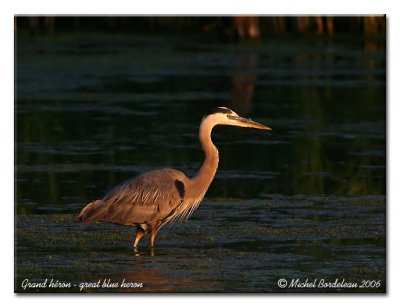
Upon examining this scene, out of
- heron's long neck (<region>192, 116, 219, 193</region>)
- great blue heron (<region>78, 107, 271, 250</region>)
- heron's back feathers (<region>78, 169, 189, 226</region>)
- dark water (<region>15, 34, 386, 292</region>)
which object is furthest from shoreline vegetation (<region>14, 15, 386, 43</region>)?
heron's back feathers (<region>78, 169, 189, 226</region>)

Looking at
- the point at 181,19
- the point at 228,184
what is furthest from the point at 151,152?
the point at 181,19

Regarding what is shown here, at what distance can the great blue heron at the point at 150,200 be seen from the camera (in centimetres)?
906

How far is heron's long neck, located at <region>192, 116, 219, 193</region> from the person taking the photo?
948 cm

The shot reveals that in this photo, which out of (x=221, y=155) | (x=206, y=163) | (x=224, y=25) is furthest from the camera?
(x=224, y=25)

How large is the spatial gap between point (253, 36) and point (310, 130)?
412 inches

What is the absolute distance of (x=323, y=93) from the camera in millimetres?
18703

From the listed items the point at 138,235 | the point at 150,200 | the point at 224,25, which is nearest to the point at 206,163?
the point at 150,200

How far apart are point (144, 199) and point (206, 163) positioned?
70 cm

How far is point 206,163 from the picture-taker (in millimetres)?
9523

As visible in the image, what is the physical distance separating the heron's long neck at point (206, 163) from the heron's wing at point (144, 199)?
0.79 feet

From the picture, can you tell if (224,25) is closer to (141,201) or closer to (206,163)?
(206,163)

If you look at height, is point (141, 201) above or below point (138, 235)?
above
